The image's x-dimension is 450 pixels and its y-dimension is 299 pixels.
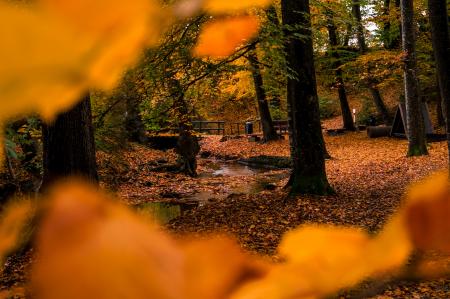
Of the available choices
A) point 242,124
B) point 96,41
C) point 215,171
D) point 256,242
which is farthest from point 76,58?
point 242,124

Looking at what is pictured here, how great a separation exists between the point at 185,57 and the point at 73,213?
18.4ft

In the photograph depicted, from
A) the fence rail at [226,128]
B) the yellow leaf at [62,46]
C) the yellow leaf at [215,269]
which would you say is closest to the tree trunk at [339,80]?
the fence rail at [226,128]

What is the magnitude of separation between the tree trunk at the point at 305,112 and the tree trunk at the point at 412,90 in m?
6.22

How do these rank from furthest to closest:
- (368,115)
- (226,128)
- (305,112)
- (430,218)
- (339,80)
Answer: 1. (226,128)
2. (368,115)
3. (339,80)
4. (305,112)
5. (430,218)

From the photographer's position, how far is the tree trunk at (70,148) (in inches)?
190

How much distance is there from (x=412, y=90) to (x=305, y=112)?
21.5 ft

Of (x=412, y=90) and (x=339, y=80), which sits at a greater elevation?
(x=339, y=80)

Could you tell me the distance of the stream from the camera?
27.0ft

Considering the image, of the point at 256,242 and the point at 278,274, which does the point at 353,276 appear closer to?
the point at 278,274

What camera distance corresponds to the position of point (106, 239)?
31 cm

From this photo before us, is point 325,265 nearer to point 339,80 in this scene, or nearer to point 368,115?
point 339,80

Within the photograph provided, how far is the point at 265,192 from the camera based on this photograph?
30.4ft

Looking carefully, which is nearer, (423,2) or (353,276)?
(353,276)

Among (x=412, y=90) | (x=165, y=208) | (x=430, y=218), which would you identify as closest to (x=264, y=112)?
(x=412, y=90)
